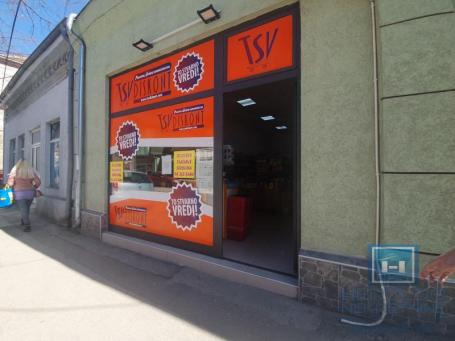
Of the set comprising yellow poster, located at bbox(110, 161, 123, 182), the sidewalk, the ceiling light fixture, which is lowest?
the sidewalk

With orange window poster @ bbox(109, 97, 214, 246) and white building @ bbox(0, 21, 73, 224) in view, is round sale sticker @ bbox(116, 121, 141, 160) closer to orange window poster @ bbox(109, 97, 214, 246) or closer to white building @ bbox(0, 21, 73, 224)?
orange window poster @ bbox(109, 97, 214, 246)

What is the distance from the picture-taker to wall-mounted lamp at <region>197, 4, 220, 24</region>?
3.67m

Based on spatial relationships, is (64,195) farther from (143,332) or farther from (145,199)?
(143,332)

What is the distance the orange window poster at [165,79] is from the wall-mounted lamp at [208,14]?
0.30 m

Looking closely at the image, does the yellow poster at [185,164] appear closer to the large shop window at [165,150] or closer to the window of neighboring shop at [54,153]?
the large shop window at [165,150]

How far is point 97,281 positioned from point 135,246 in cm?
123

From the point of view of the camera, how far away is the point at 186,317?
2668mm

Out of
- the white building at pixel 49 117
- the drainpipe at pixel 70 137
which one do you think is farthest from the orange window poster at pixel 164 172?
the white building at pixel 49 117

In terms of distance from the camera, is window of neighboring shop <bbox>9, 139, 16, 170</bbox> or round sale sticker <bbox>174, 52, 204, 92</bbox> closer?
round sale sticker <bbox>174, 52, 204, 92</bbox>

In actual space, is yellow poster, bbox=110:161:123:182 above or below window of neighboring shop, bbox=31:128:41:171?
below

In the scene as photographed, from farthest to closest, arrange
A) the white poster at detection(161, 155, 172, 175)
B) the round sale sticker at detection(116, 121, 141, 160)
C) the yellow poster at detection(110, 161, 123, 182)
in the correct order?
1. the yellow poster at detection(110, 161, 123, 182)
2. the round sale sticker at detection(116, 121, 141, 160)
3. the white poster at detection(161, 155, 172, 175)

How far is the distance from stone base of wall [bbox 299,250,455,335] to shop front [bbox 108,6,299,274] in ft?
1.33

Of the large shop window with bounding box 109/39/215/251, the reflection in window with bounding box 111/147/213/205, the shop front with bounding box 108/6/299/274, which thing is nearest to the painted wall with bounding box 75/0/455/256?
the shop front with bounding box 108/6/299/274

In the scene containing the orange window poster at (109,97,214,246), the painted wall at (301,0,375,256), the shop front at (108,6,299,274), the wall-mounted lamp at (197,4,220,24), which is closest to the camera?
the painted wall at (301,0,375,256)
